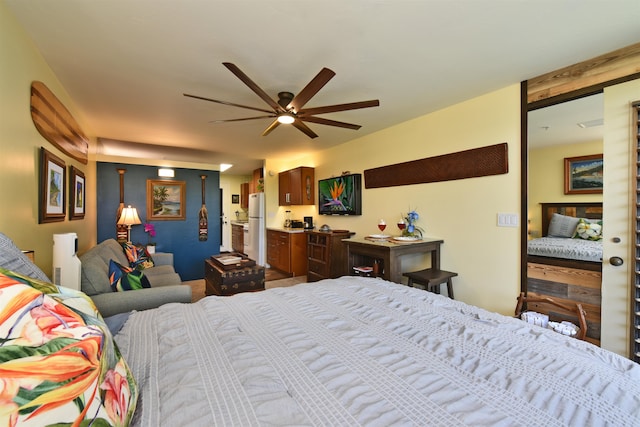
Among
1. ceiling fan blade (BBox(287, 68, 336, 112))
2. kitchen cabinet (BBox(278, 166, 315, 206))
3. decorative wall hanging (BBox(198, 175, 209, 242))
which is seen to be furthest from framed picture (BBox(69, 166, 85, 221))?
kitchen cabinet (BBox(278, 166, 315, 206))

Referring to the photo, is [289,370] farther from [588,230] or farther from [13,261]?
[588,230]

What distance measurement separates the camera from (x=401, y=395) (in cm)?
76

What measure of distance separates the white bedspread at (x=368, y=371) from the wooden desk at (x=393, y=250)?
54.6 inches

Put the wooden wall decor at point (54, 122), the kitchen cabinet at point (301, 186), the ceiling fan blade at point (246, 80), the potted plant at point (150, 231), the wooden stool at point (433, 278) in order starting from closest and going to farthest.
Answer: the ceiling fan blade at point (246, 80)
the wooden wall decor at point (54, 122)
the wooden stool at point (433, 278)
the potted plant at point (150, 231)
the kitchen cabinet at point (301, 186)

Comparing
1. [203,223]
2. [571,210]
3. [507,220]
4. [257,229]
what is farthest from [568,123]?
[203,223]

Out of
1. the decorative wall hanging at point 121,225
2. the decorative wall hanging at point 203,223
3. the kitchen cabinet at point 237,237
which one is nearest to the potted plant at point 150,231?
the decorative wall hanging at point 121,225

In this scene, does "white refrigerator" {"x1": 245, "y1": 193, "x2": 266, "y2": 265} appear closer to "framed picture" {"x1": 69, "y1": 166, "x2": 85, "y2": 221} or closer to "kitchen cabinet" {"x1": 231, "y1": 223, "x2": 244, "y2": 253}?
"kitchen cabinet" {"x1": 231, "y1": 223, "x2": 244, "y2": 253}

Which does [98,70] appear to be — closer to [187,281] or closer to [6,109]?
[6,109]

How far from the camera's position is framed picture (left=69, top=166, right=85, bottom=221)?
2.61m

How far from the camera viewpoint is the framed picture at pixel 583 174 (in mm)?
2140

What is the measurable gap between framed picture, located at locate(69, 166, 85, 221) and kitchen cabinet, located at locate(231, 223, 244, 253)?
166 inches

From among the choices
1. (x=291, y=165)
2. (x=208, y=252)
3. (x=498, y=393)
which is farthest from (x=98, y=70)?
(x=291, y=165)

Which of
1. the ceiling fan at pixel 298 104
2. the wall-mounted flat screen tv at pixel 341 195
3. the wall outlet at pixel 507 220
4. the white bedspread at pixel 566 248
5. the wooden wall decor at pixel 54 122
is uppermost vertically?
the ceiling fan at pixel 298 104

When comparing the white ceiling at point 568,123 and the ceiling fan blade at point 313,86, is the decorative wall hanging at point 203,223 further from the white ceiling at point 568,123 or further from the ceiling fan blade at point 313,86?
Result: the white ceiling at point 568,123
